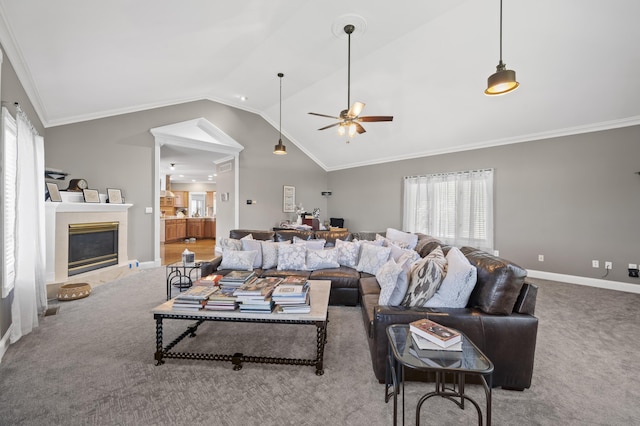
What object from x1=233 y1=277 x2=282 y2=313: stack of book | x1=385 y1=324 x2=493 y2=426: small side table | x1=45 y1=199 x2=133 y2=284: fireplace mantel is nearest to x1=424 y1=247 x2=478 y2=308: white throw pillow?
x1=385 y1=324 x2=493 y2=426: small side table

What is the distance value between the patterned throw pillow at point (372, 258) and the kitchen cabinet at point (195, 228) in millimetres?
8623

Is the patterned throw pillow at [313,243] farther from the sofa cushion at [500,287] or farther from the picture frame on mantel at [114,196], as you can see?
the picture frame on mantel at [114,196]

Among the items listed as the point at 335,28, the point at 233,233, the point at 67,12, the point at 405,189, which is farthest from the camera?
the point at 405,189

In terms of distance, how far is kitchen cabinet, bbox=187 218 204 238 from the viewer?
1049cm

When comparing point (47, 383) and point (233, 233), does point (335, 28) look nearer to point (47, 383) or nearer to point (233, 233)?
point (233, 233)

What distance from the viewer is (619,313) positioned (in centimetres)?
335

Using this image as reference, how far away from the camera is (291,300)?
7.08ft

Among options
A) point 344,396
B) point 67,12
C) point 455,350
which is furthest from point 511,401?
point 67,12

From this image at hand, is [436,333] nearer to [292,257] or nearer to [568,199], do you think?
[292,257]

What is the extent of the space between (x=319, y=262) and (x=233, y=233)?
5.13 ft

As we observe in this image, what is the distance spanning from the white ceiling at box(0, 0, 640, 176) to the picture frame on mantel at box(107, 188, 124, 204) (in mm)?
1336

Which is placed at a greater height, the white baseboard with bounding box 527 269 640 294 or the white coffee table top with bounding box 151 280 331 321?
the white coffee table top with bounding box 151 280 331 321

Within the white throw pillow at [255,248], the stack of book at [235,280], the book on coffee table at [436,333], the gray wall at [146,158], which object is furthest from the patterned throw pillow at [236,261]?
the gray wall at [146,158]

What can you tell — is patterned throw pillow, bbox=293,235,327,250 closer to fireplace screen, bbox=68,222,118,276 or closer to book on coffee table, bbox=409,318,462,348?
book on coffee table, bbox=409,318,462,348
